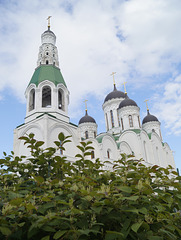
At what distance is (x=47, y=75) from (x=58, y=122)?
3.71 meters

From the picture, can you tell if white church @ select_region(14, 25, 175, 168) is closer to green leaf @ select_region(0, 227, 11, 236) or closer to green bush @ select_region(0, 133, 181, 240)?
green bush @ select_region(0, 133, 181, 240)

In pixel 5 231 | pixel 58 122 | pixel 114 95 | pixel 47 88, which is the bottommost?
pixel 5 231

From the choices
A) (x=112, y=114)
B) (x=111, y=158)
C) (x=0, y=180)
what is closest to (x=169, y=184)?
(x=0, y=180)

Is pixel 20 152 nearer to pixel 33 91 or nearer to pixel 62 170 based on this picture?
pixel 33 91

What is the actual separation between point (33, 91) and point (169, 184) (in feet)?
51.6

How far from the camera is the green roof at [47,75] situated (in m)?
16.5

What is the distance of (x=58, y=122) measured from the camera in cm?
1562

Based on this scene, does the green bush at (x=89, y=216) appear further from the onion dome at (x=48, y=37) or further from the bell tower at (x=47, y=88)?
the onion dome at (x=48, y=37)

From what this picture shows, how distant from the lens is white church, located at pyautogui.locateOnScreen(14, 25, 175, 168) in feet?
51.1

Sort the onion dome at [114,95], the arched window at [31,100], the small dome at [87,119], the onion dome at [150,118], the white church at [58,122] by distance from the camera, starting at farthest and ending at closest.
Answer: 1. the onion dome at [150,118]
2. the small dome at [87,119]
3. the onion dome at [114,95]
4. the arched window at [31,100]
5. the white church at [58,122]

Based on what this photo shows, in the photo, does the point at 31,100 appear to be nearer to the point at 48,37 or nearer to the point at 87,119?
the point at 48,37

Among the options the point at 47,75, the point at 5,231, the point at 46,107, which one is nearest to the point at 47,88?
the point at 47,75

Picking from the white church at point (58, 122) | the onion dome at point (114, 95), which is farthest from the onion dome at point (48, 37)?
the onion dome at point (114, 95)

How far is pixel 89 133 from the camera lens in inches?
1089
